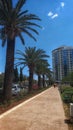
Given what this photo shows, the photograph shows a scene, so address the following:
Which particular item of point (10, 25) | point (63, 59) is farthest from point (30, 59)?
point (63, 59)

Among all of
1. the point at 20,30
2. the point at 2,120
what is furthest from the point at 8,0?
the point at 2,120

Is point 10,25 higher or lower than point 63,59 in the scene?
lower

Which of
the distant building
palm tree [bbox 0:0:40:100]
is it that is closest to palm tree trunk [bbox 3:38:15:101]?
palm tree [bbox 0:0:40:100]

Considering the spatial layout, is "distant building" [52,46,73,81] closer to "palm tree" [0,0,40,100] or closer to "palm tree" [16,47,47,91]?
"palm tree" [16,47,47,91]

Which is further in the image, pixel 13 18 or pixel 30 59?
pixel 30 59

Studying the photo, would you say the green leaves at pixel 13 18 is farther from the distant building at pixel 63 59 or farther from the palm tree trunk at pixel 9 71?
the distant building at pixel 63 59

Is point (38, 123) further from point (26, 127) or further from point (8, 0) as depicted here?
point (8, 0)

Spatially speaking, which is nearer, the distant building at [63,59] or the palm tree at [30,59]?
the palm tree at [30,59]

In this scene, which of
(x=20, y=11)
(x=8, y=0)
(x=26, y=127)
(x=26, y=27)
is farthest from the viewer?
(x=26, y=27)

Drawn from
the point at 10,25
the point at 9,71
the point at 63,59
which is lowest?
the point at 9,71

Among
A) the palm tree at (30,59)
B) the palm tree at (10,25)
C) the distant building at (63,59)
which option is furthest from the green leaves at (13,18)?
the distant building at (63,59)

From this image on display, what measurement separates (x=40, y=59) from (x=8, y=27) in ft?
80.0

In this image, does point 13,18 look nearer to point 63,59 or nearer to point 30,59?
point 30,59

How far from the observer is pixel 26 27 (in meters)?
26.6
